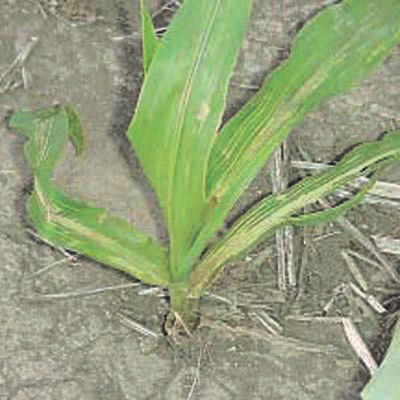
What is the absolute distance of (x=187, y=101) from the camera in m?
1.19

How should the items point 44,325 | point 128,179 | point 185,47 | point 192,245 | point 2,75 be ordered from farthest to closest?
point 2,75 < point 128,179 < point 44,325 < point 192,245 < point 185,47

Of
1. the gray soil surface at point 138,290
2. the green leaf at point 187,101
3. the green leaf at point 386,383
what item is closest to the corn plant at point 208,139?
the green leaf at point 187,101

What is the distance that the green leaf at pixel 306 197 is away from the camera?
1266mm

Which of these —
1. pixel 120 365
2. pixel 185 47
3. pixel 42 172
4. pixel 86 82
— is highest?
pixel 185 47

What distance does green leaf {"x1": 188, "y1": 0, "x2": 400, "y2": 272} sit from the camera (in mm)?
1229

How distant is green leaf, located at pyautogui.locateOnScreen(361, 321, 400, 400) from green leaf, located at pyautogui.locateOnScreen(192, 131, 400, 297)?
28cm

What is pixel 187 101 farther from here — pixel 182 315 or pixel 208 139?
pixel 182 315

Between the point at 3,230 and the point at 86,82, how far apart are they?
0.28 meters

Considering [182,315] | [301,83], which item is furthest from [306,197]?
[182,315]

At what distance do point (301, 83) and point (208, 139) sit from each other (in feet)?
0.42

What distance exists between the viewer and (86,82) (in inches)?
65.8

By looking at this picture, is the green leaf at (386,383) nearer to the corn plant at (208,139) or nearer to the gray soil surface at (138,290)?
the corn plant at (208,139)

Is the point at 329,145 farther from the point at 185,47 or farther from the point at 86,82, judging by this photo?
the point at 185,47

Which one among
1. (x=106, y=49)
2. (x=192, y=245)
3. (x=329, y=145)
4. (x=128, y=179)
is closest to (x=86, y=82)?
(x=106, y=49)
